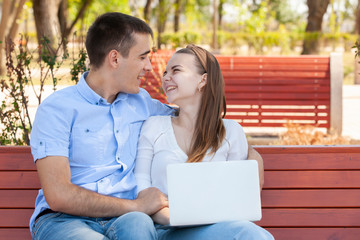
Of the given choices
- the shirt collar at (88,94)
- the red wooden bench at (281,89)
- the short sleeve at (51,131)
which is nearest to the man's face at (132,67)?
the shirt collar at (88,94)

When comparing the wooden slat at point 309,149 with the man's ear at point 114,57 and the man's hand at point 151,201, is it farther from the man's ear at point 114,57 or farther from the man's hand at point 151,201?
the man's ear at point 114,57

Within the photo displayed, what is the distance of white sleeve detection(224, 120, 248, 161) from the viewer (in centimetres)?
310

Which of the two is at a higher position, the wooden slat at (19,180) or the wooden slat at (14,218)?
the wooden slat at (19,180)

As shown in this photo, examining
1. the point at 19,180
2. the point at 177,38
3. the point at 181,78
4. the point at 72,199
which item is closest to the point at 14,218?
the point at 19,180

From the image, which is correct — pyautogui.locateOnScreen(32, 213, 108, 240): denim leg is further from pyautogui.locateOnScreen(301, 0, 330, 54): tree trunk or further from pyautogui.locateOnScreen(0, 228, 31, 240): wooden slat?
pyautogui.locateOnScreen(301, 0, 330, 54): tree trunk

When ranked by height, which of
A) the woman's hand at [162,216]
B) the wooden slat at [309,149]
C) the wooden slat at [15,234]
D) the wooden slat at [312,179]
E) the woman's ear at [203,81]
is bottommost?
the wooden slat at [15,234]

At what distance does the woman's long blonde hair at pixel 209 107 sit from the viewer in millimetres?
3068

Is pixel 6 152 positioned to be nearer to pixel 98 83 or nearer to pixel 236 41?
pixel 98 83

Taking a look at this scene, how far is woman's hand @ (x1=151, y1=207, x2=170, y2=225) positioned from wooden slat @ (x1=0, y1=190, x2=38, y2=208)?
0.81m

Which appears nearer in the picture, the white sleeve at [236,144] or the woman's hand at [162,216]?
the woman's hand at [162,216]

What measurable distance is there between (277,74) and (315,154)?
5.08 metres

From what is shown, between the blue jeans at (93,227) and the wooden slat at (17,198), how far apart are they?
43 cm

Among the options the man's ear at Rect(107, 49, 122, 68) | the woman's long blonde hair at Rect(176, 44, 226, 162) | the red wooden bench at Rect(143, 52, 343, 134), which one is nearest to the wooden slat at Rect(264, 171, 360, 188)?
the woman's long blonde hair at Rect(176, 44, 226, 162)

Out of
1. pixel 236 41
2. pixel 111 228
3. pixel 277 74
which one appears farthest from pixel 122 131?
pixel 236 41
